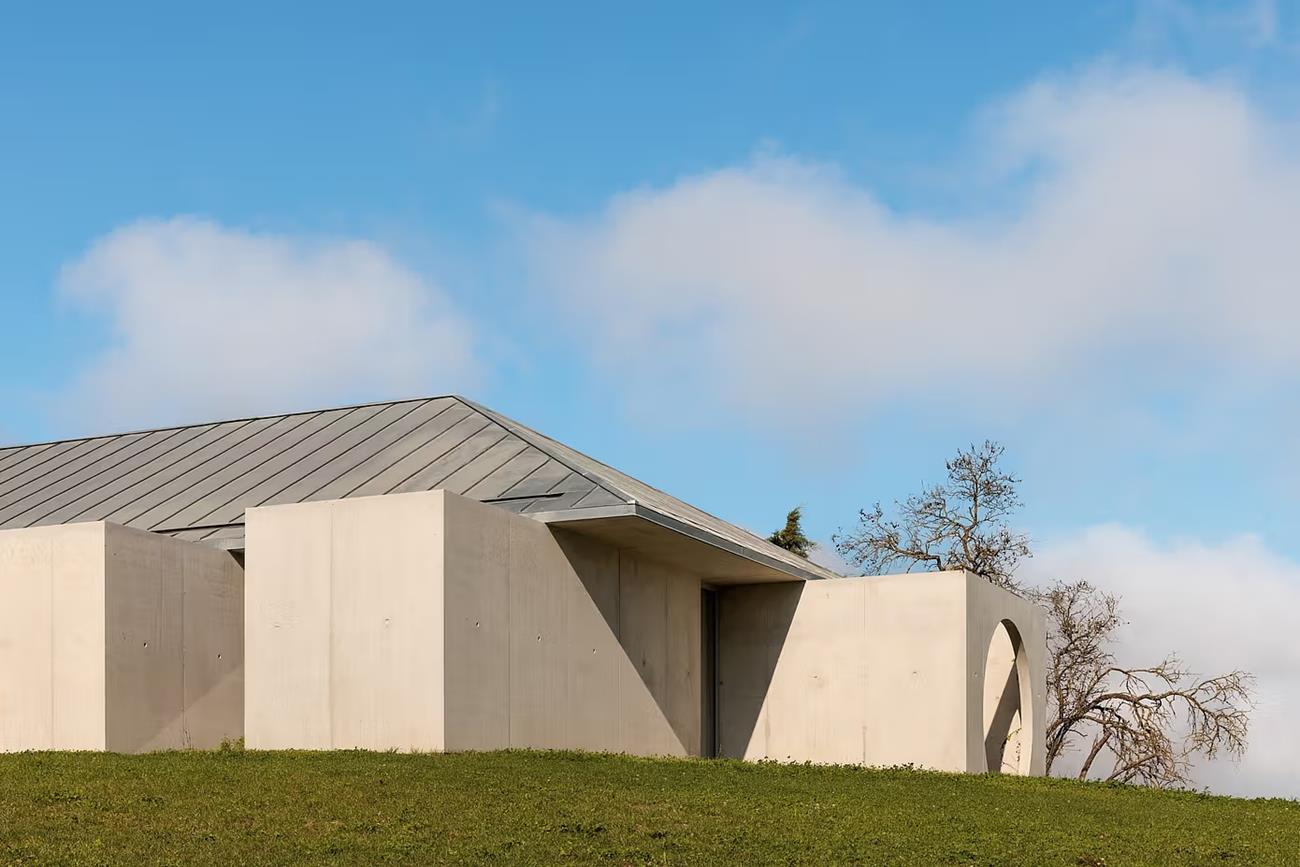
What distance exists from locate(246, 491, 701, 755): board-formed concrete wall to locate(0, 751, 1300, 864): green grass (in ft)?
2.84

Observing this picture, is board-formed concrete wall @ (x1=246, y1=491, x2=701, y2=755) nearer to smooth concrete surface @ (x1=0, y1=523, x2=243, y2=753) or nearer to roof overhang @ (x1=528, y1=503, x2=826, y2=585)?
roof overhang @ (x1=528, y1=503, x2=826, y2=585)

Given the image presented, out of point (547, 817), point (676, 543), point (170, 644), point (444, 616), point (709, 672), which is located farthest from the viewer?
point (709, 672)

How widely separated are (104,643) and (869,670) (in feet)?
39.1

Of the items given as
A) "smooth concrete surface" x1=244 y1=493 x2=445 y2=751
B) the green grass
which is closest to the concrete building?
"smooth concrete surface" x1=244 y1=493 x2=445 y2=751

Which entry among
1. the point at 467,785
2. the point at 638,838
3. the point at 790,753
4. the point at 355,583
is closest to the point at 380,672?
the point at 355,583

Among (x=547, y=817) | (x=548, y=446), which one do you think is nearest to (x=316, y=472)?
(x=548, y=446)

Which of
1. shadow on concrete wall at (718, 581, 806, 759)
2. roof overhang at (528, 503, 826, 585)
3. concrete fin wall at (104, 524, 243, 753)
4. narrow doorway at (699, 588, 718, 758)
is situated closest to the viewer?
concrete fin wall at (104, 524, 243, 753)

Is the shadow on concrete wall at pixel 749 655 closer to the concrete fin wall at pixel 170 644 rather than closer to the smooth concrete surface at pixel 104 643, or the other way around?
the concrete fin wall at pixel 170 644

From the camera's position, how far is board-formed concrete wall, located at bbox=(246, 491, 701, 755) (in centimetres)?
1627

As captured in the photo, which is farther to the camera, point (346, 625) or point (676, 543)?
point (676, 543)

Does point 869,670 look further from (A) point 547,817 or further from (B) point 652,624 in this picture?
(A) point 547,817

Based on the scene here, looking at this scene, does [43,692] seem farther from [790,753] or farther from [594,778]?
[790,753]

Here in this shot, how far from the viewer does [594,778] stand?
14.8 meters

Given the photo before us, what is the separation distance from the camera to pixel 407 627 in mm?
16344
